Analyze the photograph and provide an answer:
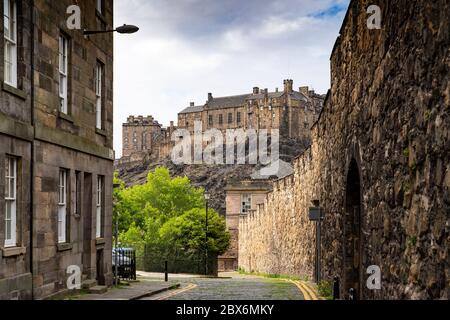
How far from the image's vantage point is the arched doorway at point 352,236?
489 inches

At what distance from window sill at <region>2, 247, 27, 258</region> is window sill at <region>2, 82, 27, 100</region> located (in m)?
2.77

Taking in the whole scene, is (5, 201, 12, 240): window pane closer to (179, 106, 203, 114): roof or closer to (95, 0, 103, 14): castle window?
(95, 0, 103, 14): castle window

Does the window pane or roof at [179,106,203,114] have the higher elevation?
roof at [179,106,203,114]

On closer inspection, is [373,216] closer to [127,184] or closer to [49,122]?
[49,122]

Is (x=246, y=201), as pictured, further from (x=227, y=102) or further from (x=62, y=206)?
(x=227, y=102)

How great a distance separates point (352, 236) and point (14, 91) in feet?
21.8

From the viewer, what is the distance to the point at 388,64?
27.1ft

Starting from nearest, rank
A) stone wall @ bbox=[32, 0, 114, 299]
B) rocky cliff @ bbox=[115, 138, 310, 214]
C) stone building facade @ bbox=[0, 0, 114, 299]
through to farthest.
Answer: stone building facade @ bbox=[0, 0, 114, 299], stone wall @ bbox=[32, 0, 114, 299], rocky cliff @ bbox=[115, 138, 310, 214]

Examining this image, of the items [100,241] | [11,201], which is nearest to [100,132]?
[100,241]

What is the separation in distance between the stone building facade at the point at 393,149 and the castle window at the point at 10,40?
6.13 metres

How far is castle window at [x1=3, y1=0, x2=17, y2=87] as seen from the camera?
12.4 m

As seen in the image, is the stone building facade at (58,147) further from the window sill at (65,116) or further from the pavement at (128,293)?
the pavement at (128,293)

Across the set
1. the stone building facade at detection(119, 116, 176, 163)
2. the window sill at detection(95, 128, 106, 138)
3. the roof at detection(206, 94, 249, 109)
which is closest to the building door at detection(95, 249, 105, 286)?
the window sill at detection(95, 128, 106, 138)
